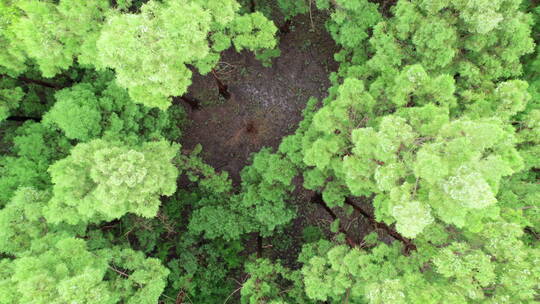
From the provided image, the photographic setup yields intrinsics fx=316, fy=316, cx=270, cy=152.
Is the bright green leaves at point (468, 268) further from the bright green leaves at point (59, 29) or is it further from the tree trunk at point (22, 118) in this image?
→ the tree trunk at point (22, 118)

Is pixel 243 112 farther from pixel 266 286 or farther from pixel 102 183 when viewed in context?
pixel 102 183

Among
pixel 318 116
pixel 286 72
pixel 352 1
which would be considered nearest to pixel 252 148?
pixel 286 72

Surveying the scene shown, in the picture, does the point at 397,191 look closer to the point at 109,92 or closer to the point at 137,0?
the point at 109,92

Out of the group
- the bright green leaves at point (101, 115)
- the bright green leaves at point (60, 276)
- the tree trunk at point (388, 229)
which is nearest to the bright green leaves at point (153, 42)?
the bright green leaves at point (101, 115)

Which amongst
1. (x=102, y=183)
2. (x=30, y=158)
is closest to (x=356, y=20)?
(x=102, y=183)

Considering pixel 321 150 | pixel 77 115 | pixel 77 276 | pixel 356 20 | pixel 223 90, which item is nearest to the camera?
pixel 77 276
